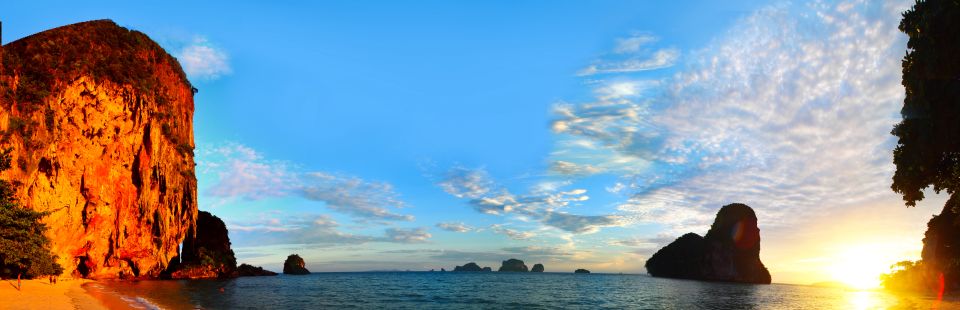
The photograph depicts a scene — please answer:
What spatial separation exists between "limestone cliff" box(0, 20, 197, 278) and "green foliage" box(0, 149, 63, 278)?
8.92m

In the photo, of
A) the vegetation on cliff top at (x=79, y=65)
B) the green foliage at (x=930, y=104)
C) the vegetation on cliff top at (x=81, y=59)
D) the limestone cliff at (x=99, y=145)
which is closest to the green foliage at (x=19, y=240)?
the limestone cliff at (x=99, y=145)

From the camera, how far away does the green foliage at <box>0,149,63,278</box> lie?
Answer: 44719mm

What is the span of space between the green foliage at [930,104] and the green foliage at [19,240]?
6851 centimetres

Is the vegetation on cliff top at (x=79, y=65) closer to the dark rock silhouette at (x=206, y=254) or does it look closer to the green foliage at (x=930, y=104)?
the dark rock silhouette at (x=206, y=254)

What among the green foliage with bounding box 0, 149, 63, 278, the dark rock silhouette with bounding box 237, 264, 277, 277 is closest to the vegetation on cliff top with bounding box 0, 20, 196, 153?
the green foliage with bounding box 0, 149, 63, 278

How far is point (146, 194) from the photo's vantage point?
81125mm

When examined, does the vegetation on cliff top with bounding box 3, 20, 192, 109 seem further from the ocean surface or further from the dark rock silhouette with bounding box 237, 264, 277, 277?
the dark rock silhouette with bounding box 237, 264, 277, 277

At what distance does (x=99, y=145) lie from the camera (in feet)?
235

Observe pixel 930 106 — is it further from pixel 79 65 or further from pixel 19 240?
pixel 79 65

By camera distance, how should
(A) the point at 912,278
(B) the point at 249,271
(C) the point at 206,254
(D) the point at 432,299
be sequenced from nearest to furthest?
(D) the point at 432,299
(A) the point at 912,278
(C) the point at 206,254
(B) the point at 249,271

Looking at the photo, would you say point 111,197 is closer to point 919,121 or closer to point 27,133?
point 27,133

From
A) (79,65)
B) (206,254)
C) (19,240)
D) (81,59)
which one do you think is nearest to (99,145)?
(79,65)

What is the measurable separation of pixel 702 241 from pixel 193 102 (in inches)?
7306

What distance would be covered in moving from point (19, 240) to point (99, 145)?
29.6 meters
